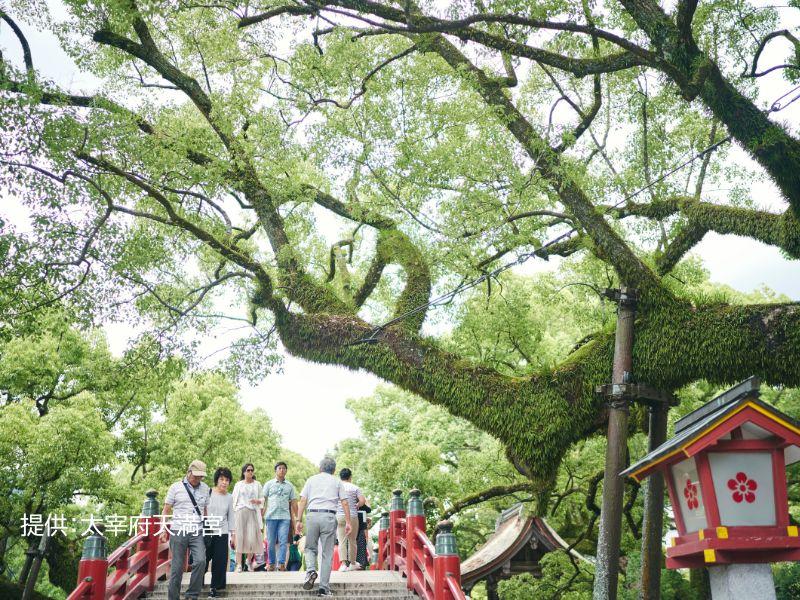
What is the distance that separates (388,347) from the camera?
10492mm

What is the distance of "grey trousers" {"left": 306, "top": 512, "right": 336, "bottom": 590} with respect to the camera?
7.93 meters

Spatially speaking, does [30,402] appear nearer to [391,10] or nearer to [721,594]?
[391,10]

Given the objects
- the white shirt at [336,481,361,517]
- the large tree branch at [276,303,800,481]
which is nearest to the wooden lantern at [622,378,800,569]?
the large tree branch at [276,303,800,481]

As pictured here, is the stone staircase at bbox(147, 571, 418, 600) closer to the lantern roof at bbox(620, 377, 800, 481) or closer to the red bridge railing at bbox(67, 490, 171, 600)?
the red bridge railing at bbox(67, 490, 171, 600)

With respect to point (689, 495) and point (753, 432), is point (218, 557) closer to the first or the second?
point (689, 495)

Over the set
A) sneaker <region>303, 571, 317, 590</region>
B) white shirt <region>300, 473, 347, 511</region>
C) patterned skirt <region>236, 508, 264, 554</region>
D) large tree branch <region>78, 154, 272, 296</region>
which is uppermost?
large tree branch <region>78, 154, 272, 296</region>

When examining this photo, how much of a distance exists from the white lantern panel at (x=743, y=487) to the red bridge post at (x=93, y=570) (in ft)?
18.2

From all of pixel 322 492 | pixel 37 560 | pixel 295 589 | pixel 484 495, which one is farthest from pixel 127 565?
pixel 484 495

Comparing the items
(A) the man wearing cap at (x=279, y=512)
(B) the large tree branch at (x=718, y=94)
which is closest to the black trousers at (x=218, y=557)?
(A) the man wearing cap at (x=279, y=512)

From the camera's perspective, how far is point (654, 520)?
31.4ft

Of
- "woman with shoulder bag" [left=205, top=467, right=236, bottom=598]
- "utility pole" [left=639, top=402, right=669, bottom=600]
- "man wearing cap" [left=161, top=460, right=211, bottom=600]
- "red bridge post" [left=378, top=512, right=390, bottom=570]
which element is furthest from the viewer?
"red bridge post" [left=378, top=512, right=390, bottom=570]

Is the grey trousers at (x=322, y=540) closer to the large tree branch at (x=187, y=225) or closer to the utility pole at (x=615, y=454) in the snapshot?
the utility pole at (x=615, y=454)

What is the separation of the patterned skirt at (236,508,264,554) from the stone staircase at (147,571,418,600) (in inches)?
36.3

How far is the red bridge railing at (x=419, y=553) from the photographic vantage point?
7246 mm
